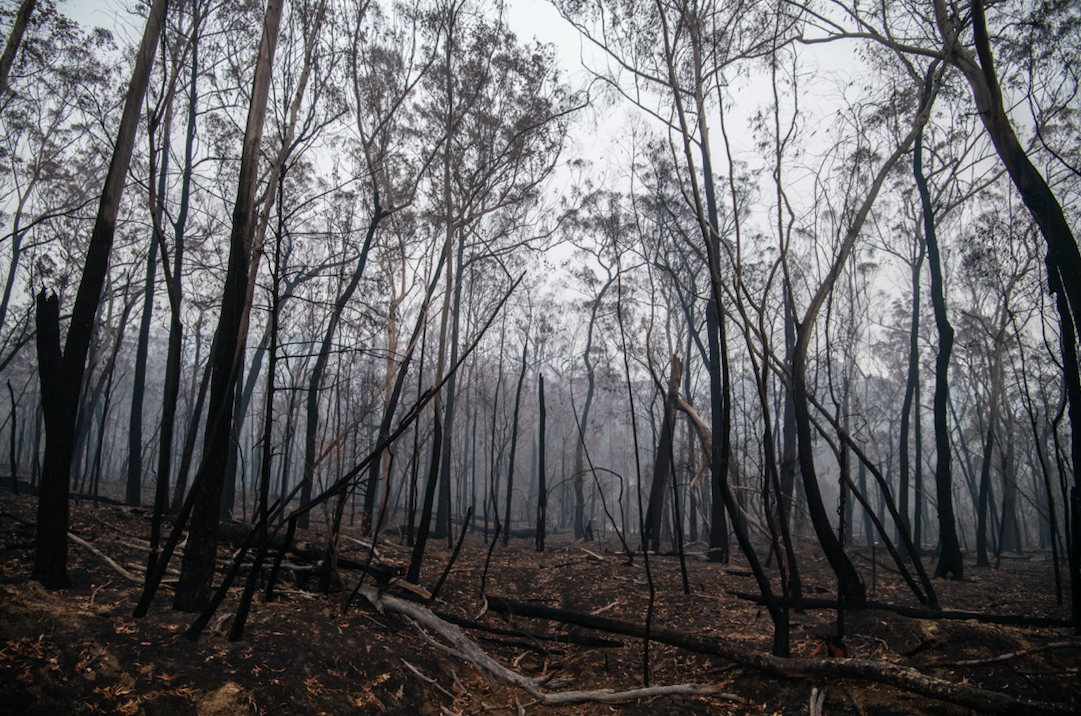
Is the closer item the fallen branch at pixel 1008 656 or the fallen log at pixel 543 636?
the fallen branch at pixel 1008 656

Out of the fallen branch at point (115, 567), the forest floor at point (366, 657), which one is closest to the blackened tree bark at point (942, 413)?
the forest floor at point (366, 657)

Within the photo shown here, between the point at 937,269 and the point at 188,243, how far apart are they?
16.5 metres

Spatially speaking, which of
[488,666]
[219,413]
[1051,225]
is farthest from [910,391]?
[219,413]

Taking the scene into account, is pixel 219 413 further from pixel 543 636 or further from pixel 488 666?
pixel 543 636

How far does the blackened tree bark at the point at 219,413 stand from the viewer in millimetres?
3139

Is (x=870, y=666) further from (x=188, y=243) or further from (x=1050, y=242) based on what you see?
(x=188, y=243)

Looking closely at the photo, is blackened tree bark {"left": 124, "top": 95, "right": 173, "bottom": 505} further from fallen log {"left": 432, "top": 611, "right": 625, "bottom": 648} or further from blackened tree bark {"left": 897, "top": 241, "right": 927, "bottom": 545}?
blackened tree bark {"left": 897, "top": 241, "right": 927, "bottom": 545}

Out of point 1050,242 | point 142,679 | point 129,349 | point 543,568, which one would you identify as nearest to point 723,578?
point 543,568

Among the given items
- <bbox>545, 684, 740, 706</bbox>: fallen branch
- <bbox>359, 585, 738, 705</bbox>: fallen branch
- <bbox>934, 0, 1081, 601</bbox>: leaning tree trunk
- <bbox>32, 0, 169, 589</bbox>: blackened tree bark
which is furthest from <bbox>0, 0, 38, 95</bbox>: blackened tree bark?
<bbox>934, 0, 1081, 601</bbox>: leaning tree trunk

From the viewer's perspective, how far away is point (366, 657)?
3533 mm

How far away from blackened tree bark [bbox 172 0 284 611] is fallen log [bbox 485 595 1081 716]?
9.92 ft

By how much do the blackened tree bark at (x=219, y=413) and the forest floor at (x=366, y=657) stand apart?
27 cm

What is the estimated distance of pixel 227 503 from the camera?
1076cm

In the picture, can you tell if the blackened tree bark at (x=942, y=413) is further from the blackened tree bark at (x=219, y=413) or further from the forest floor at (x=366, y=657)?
the blackened tree bark at (x=219, y=413)
